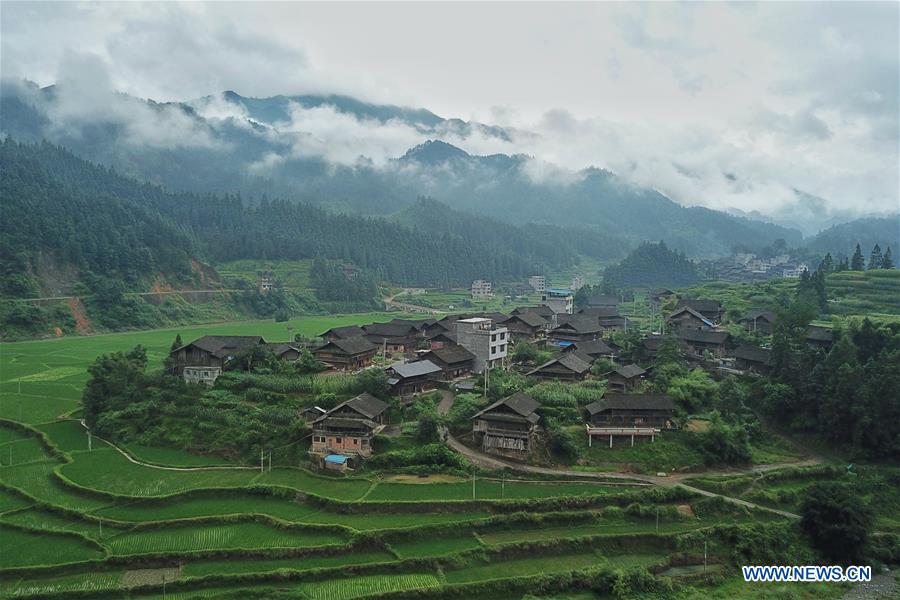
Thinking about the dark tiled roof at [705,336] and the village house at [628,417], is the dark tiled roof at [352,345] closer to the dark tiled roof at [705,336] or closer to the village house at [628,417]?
the village house at [628,417]

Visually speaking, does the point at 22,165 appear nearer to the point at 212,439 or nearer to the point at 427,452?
the point at 212,439

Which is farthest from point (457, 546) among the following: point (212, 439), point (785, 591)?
point (212, 439)

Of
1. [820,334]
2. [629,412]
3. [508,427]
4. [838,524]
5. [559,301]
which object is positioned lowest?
[838,524]

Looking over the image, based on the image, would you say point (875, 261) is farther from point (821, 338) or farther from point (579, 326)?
point (579, 326)

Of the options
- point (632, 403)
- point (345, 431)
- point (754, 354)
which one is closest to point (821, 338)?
point (754, 354)

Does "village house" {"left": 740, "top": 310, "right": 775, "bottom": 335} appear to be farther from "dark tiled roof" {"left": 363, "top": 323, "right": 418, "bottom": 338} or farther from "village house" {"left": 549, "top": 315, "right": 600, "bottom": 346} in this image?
"dark tiled roof" {"left": 363, "top": 323, "right": 418, "bottom": 338}

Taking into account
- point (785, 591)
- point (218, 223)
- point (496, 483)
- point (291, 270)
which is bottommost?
point (785, 591)
